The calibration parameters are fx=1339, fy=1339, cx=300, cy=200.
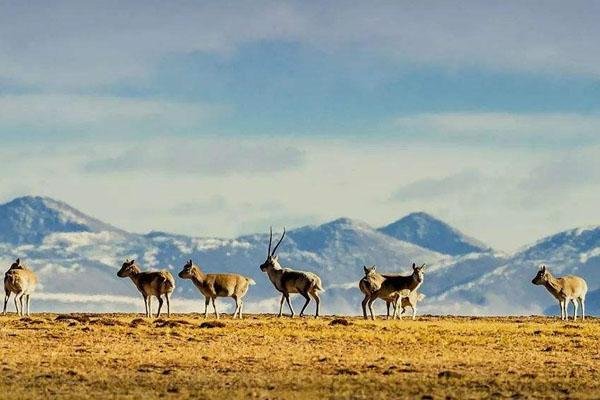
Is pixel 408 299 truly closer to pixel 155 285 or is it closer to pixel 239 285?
pixel 239 285

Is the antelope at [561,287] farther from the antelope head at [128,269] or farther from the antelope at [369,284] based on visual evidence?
the antelope head at [128,269]

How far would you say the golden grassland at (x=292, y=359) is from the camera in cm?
3712

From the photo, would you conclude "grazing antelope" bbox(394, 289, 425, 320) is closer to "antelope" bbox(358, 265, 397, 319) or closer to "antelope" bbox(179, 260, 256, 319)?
"antelope" bbox(358, 265, 397, 319)

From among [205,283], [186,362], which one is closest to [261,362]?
[186,362]

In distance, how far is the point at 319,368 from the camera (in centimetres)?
4253

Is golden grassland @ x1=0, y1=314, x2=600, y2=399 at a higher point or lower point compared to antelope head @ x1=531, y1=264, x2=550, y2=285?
lower

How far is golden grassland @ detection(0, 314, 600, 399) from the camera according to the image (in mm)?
37125

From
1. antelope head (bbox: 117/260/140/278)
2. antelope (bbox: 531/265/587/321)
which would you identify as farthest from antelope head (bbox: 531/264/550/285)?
antelope head (bbox: 117/260/140/278)

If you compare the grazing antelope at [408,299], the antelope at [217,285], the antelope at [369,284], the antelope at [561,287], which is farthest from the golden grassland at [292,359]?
the antelope at [561,287]

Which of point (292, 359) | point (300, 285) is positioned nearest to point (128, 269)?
point (300, 285)

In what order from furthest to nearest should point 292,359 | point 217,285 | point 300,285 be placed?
point 300,285 → point 217,285 → point 292,359

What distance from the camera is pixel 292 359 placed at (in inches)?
1794

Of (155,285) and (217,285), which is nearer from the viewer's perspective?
(155,285)

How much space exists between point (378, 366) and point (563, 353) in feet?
32.6
